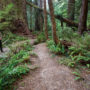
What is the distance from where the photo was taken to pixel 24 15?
39.3 feet

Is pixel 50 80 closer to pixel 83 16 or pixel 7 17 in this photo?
pixel 83 16

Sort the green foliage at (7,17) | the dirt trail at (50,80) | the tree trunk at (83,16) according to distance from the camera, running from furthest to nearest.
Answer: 1. the green foliage at (7,17)
2. the tree trunk at (83,16)
3. the dirt trail at (50,80)

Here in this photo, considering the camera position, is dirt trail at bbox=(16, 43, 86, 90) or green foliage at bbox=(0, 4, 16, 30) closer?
dirt trail at bbox=(16, 43, 86, 90)

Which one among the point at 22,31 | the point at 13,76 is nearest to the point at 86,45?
the point at 13,76

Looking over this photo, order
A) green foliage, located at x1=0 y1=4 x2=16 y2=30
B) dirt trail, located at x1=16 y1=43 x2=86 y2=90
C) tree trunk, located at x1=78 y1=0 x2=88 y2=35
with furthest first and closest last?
green foliage, located at x1=0 y1=4 x2=16 y2=30, tree trunk, located at x1=78 y1=0 x2=88 y2=35, dirt trail, located at x1=16 y1=43 x2=86 y2=90

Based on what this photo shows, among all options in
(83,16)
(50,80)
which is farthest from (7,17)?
(50,80)

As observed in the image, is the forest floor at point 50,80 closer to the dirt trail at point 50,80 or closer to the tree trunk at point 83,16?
the dirt trail at point 50,80

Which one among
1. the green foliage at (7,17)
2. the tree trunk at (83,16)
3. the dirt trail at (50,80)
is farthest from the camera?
the green foliage at (7,17)

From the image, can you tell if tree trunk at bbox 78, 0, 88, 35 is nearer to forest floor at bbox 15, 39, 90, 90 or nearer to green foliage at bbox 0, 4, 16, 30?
forest floor at bbox 15, 39, 90, 90

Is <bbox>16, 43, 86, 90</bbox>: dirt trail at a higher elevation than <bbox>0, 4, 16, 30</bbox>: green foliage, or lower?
lower

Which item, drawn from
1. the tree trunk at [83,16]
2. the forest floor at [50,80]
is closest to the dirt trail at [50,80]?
the forest floor at [50,80]

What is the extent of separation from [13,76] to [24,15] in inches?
408

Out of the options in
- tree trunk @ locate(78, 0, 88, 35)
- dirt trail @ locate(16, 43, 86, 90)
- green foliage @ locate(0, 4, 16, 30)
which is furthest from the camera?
green foliage @ locate(0, 4, 16, 30)

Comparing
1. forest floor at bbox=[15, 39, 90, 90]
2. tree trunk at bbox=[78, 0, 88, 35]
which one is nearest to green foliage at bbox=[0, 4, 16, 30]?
tree trunk at bbox=[78, 0, 88, 35]
